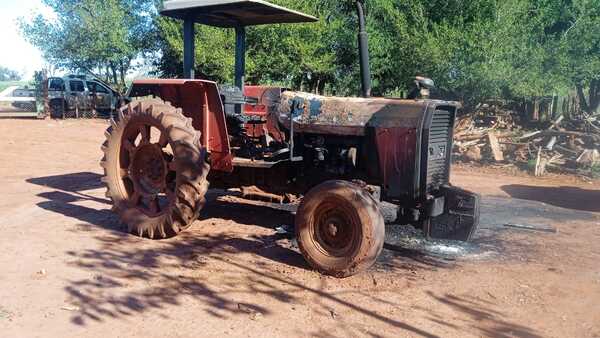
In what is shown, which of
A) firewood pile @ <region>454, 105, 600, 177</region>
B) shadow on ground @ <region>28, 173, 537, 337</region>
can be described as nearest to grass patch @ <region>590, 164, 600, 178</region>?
firewood pile @ <region>454, 105, 600, 177</region>

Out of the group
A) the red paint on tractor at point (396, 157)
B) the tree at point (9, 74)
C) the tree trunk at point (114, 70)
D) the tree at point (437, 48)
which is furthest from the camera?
the tree at point (9, 74)

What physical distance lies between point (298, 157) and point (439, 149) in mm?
1529

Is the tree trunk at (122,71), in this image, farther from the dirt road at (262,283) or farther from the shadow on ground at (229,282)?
the shadow on ground at (229,282)

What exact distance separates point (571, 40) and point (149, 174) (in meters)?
13.0

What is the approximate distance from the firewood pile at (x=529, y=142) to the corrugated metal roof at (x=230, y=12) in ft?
26.5

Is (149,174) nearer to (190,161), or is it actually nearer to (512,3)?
(190,161)

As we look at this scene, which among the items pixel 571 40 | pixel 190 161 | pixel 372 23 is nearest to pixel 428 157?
pixel 190 161

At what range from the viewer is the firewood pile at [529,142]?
12.6 m

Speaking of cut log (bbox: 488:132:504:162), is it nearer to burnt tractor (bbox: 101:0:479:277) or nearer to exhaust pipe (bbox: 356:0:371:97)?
burnt tractor (bbox: 101:0:479:277)

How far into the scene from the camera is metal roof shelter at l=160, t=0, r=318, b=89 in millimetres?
6109

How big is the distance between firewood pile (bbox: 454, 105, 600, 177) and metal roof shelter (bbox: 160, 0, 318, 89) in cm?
815

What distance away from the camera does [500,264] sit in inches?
215

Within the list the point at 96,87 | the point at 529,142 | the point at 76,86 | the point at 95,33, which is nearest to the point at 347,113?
the point at 529,142

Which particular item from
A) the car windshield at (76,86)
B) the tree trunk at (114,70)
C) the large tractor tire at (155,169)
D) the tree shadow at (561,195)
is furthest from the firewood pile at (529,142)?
the tree trunk at (114,70)
